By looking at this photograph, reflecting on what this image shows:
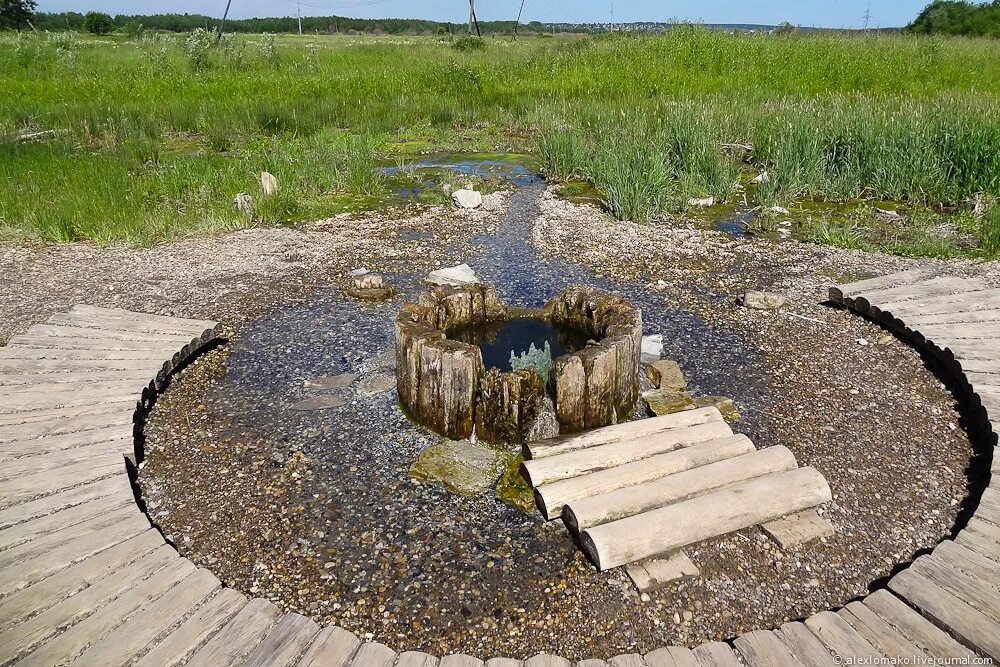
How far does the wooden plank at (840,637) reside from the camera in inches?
87.3

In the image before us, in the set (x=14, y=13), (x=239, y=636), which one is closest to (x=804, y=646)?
(x=239, y=636)

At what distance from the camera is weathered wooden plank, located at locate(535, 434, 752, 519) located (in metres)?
3.12

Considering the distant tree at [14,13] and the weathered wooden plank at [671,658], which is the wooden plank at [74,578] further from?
the distant tree at [14,13]

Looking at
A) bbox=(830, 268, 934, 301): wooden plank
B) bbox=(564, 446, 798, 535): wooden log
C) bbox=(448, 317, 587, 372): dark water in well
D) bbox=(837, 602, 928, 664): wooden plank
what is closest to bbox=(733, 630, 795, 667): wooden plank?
bbox=(837, 602, 928, 664): wooden plank

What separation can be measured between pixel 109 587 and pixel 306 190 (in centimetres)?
706

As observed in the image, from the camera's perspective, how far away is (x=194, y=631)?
87.8 inches

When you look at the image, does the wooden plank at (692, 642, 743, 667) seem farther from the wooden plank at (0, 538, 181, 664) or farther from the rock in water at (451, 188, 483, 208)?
the rock in water at (451, 188, 483, 208)

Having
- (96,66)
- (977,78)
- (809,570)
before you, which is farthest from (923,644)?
(96,66)

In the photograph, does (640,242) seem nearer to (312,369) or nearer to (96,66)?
(312,369)

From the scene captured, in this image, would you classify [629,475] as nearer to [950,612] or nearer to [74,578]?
[950,612]

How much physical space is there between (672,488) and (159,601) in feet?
7.24

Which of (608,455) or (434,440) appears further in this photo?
(434,440)

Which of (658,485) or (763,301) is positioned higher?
(763,301)

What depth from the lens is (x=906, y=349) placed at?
4918mm
